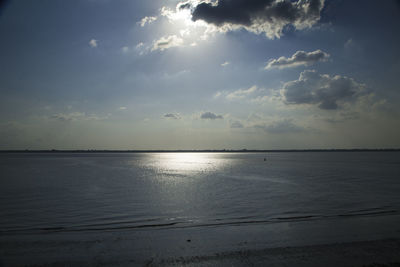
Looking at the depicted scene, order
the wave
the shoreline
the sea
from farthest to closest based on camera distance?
the wave, the sea, the shoreline

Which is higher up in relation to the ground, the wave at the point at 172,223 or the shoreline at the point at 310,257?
→ the shoreline at the point at 310,257

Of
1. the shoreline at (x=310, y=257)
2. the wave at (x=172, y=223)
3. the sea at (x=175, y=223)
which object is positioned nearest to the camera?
the shoreline at (x=310, y=257)

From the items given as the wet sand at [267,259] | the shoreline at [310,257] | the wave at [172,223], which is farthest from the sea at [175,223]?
the shoreline at [310,257]

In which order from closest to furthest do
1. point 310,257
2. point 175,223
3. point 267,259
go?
point 267,259
point 310,257
point 175,223

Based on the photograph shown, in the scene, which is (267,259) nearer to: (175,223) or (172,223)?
(175,223)

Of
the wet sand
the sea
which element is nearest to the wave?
the sea

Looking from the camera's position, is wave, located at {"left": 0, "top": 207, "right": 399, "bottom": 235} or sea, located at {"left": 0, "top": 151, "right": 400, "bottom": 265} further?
wave, located at {"left": 0, "top": 207, "right": 399, "bottom": 235}

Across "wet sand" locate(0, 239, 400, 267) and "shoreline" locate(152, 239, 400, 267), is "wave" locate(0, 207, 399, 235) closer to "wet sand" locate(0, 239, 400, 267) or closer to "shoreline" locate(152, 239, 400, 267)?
"wet sand" locate(0, 239, 400, 267)

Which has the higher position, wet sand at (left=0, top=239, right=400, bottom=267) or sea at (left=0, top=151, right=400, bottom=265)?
wet sand at (left=0, top=239, right=400, bottom=267)

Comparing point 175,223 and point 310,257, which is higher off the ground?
point 310,257

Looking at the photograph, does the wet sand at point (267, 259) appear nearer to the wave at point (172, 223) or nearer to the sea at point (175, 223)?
the sea at point (175, 223)

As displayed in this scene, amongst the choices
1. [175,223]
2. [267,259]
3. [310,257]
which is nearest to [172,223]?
[175,223]

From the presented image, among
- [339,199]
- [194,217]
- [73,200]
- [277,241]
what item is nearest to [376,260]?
[277,241]

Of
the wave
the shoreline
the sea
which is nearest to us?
the shoreline
